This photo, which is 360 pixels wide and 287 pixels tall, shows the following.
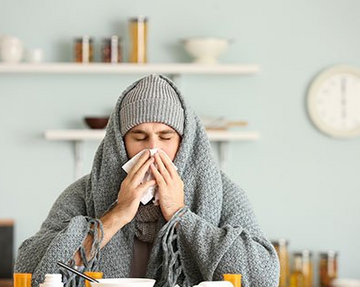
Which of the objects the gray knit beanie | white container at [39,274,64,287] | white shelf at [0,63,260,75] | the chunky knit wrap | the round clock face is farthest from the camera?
the round clock face

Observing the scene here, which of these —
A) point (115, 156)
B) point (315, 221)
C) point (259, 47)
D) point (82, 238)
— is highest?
point (259, 47)

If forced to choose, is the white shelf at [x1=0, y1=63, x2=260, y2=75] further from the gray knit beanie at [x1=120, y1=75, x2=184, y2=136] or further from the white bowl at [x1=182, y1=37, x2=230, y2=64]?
the gray knit beanie at [x1=120, y1=75, x2=184, y2=136]

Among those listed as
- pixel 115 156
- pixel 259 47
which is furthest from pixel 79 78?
pixel 115 156

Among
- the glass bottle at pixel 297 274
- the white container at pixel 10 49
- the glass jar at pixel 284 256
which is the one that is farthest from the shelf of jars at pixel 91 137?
the glass bottle at pixel 297 274

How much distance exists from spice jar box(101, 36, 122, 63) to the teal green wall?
122 mm

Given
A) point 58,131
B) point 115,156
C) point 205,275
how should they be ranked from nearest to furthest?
point 205,275
point 115,156
point 58,131

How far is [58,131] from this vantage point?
523cm

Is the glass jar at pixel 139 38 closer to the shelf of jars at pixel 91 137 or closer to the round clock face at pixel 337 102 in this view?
the shelf of jars at pixel 91 137

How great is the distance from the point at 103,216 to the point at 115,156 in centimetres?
17

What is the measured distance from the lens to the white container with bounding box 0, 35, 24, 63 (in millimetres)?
5223

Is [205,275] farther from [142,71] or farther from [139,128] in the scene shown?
[142,71]

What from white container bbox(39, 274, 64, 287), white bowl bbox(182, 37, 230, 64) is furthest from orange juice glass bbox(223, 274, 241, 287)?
white bowl bbox(182, 37, 230, 64)

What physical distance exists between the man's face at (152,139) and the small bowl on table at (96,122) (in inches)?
101

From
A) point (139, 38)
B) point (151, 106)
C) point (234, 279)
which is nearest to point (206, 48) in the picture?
point (139, 38)
